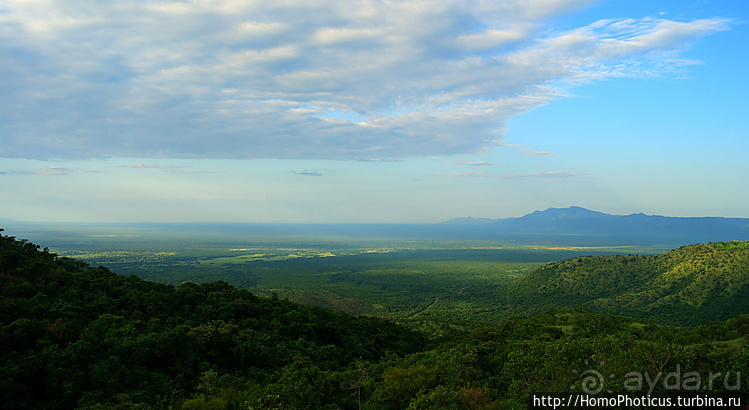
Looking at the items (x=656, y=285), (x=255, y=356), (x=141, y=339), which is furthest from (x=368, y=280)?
(x=141, y=339)

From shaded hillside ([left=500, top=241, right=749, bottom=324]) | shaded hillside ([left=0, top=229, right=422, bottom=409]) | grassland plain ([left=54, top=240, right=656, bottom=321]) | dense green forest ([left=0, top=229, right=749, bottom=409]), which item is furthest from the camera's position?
grassland plain ([left=54, top=240, right=656, bottom=321])

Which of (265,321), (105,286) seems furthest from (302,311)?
(105,286)

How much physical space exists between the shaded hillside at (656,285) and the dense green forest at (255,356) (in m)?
33.4

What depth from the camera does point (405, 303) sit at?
90.5 metres

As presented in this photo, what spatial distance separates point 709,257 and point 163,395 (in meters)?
93.7

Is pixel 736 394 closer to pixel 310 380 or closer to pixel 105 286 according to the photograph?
pixel 310 380

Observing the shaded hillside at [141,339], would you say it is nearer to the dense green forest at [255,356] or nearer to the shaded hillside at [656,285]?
the dense green forest at [255,356]

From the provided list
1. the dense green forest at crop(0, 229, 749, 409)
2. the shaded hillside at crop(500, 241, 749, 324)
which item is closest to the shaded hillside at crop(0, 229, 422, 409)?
the dense green forest at crop(0, 229, 749, 409)

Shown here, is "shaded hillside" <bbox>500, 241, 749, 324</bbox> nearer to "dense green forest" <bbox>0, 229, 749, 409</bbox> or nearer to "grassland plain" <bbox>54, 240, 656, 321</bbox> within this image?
"grassland plain" <bbox>54, 240, 656, 321</bbox>

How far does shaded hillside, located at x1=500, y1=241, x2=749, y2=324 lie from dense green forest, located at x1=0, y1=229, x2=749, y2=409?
3339 centimetres

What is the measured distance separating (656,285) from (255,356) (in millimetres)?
79443

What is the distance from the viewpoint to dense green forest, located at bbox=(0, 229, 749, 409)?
664 inches

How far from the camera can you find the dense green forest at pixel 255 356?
16.9 metres

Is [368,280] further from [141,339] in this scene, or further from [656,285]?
[141,339]
